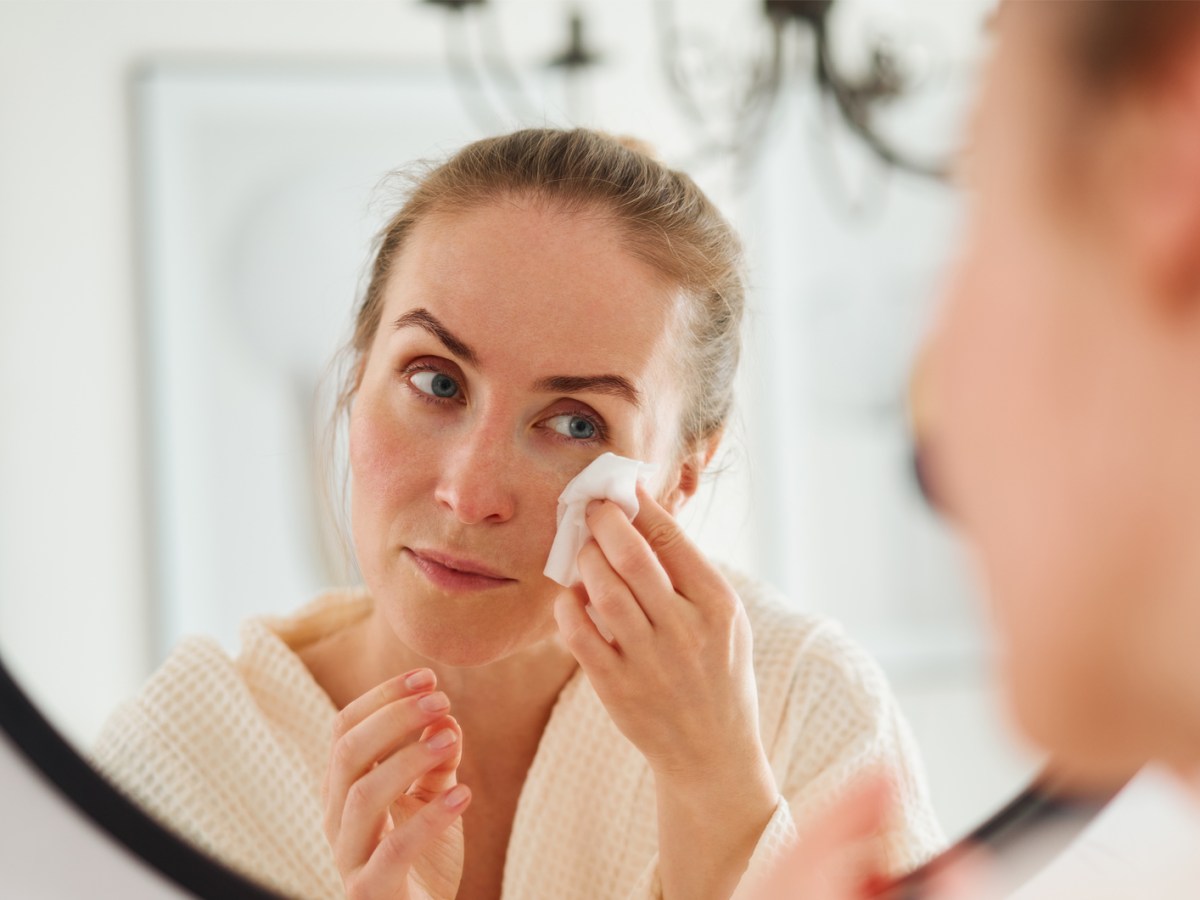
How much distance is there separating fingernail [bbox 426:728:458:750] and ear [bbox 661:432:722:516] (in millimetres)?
132

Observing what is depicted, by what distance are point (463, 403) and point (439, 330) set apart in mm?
27

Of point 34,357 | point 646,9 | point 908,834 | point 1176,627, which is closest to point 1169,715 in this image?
point 1176,627

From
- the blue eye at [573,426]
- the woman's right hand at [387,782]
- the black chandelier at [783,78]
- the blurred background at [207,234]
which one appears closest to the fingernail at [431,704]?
the woman's right hand at [387,782]

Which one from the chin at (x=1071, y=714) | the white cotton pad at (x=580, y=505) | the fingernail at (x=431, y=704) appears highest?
the white cotton pad at (x=580, y=505)

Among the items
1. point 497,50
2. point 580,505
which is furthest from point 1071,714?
point 497,50

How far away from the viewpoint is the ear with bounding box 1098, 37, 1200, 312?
206mm

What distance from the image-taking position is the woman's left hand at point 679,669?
13.2 inches

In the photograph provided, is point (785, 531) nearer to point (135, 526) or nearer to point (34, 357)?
point (135, 526)

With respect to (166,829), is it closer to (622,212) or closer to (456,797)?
(456,797)

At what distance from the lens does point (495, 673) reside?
0.43 meters

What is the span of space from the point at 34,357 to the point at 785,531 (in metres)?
0.93

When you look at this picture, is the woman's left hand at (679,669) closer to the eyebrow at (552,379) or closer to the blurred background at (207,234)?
the eyebrow at (552,379)

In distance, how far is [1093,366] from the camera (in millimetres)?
218

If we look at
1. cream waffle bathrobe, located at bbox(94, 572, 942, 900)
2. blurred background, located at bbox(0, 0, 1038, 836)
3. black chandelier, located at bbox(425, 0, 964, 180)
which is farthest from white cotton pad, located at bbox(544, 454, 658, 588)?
blurred background, located at bbox(0, 0, 1038, 836)
